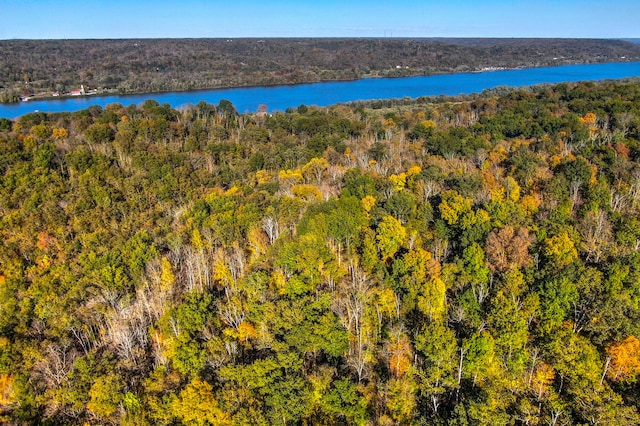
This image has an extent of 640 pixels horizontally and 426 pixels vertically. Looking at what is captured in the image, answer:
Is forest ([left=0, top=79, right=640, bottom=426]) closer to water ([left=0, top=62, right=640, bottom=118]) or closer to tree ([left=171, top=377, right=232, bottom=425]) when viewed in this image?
tree ([left=171, top=377, right=232, bottom=425])

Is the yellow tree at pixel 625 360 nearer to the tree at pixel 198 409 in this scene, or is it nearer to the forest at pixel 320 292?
the forest at pixel 320 292

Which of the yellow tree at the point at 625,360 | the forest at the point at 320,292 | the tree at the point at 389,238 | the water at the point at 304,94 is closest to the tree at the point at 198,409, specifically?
the forest at the point at 320,292

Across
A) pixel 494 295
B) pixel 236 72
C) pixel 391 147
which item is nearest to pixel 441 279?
pixel 494 295

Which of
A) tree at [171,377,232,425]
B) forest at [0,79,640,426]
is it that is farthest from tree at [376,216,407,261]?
tree at [171,377,232,425]

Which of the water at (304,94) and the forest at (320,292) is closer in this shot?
the forest at (320,292)

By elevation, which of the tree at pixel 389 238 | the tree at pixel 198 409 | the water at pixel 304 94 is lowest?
the tree at pixel 198 409

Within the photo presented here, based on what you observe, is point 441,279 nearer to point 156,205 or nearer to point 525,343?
point 525,343

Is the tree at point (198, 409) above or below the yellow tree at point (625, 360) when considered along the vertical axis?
below

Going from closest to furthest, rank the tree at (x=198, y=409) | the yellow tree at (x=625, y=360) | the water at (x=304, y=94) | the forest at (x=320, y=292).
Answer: the tree at (x=198, y=409) → the yellow tree at (x=625, y=360) → the forest at (x=320, y=292) → the water at (x=304, y=94)
